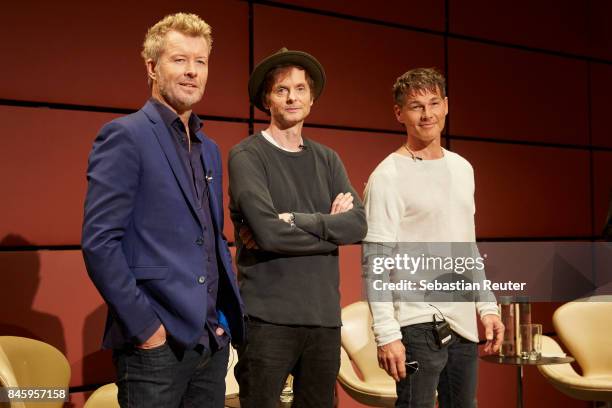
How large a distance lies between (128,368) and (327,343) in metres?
→ 0.68

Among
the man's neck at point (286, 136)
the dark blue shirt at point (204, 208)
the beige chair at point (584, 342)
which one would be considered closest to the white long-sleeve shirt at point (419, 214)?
the man's neck at point (286, 136)

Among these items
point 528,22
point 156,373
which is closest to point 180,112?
point 156,373

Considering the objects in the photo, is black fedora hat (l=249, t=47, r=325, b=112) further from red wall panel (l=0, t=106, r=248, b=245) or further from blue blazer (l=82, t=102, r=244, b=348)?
red wall panel (l=0, t=106, r=248, b=245)

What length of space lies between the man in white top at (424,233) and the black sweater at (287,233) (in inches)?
5.7

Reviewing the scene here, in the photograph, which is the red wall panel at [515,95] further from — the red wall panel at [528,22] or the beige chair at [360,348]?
the beige chair at [360,348]

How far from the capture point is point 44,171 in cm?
295

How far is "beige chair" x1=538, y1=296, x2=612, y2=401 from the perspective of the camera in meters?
3.73

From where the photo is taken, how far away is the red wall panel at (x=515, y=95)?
4.40 meters

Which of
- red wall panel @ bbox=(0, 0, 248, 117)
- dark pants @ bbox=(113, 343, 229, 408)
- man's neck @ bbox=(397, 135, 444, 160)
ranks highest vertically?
red wall panel @ bbox=(0, 0, 248, 117)

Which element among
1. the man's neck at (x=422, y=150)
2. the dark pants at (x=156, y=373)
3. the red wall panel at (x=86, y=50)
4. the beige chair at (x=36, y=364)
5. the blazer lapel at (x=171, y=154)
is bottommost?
the beige chair at (x=36, y=364)

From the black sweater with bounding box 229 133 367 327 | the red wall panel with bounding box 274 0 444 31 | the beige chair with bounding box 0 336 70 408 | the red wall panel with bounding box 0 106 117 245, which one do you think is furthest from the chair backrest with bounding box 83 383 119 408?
the red wall panel with bounding box 274 0 444 31

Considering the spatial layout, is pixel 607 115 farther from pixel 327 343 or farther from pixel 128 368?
pixel 128 368

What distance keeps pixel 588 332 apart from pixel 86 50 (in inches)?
119

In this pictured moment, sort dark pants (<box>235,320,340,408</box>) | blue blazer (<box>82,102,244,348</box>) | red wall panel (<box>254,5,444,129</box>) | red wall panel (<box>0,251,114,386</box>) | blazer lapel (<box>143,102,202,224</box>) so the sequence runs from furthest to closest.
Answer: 1. red wall panel (<box>254,5,444,129</box>)
2. red wall panel (<box>0,251,114,386</box>)
3. dark pants (<box>235,320,340,408</box>)
4. blazer lapel (<box>143,102,202,224</box>)
5. blue blazer (<box>82,102,244,348</box>)
